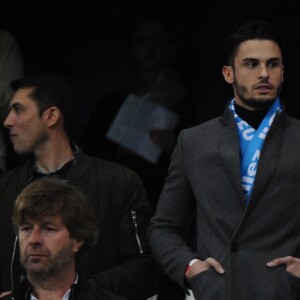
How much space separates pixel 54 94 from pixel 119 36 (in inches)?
83.2

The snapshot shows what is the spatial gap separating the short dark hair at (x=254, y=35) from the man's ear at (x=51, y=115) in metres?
1.00

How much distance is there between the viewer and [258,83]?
5.28 meters

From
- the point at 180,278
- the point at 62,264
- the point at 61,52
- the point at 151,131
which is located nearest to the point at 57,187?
the point at 62,264

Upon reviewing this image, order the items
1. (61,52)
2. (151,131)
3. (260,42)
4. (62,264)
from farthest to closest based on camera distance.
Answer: (61,52) < (151,131) < (260,42) < (62,264)

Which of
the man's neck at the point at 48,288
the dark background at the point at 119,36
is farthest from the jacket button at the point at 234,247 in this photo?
the dark background at the point at 119,36

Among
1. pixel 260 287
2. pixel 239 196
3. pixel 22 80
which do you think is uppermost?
pixel 22 80

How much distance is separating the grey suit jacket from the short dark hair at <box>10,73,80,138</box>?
2.73 feet

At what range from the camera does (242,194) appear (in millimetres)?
5168

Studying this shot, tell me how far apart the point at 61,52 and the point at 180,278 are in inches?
117

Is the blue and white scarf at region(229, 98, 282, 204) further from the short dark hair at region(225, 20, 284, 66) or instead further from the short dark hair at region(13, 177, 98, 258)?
the short dark hair at region(13, 177, 98, 258)

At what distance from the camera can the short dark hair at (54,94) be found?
19.7 feet

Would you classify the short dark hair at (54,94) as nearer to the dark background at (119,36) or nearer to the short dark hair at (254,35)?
the short dark hair at (254,35)

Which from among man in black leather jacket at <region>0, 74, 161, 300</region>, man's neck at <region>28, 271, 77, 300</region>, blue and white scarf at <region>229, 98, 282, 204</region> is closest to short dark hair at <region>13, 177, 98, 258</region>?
man's neck at <region>28, 271, 77, 300</region>

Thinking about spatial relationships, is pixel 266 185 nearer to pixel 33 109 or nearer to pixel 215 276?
pixel 215 276
